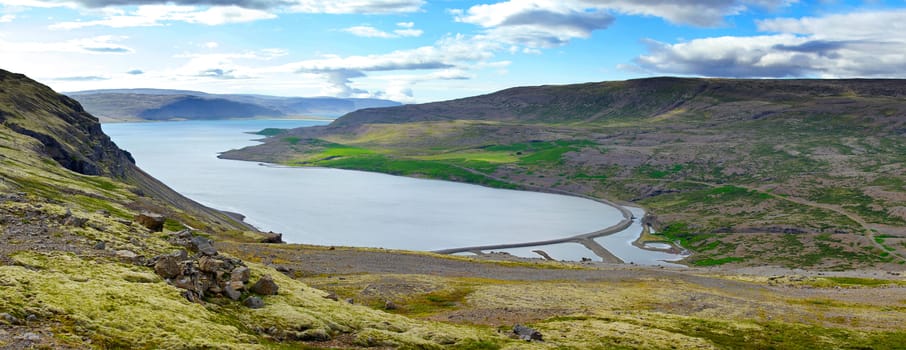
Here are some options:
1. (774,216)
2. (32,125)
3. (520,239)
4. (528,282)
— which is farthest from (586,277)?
(774,216)

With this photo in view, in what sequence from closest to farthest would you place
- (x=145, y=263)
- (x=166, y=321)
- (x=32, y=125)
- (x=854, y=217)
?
(x=166, y=321) → (x=145, y=263) → (x=32, y=125) → (x=854, y=217)

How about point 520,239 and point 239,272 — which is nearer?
point 239,272

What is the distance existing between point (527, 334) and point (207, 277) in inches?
772

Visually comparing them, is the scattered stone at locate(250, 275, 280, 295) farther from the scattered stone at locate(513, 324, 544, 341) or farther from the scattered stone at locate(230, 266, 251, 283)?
the scattered stone at locate(513, 324, 544, 341)

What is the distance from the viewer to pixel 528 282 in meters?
72.2

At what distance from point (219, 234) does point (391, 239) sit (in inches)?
2740

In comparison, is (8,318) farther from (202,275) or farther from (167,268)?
(202,275)

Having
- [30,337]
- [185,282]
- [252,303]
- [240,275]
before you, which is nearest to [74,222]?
[240,275]

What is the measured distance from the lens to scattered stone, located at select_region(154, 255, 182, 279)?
37250 mm

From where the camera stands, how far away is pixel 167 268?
122ft

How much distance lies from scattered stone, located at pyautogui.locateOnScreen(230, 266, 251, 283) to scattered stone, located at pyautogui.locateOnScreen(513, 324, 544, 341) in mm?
17310

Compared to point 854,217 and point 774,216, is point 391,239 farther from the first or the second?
point 854,217

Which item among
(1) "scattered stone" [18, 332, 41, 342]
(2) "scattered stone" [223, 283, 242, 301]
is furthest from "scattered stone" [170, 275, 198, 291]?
(1) "scattered stone" [18, 332, 41, 342]

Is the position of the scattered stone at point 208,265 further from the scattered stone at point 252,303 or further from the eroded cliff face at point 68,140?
the eroded cliff face at point 68,140
